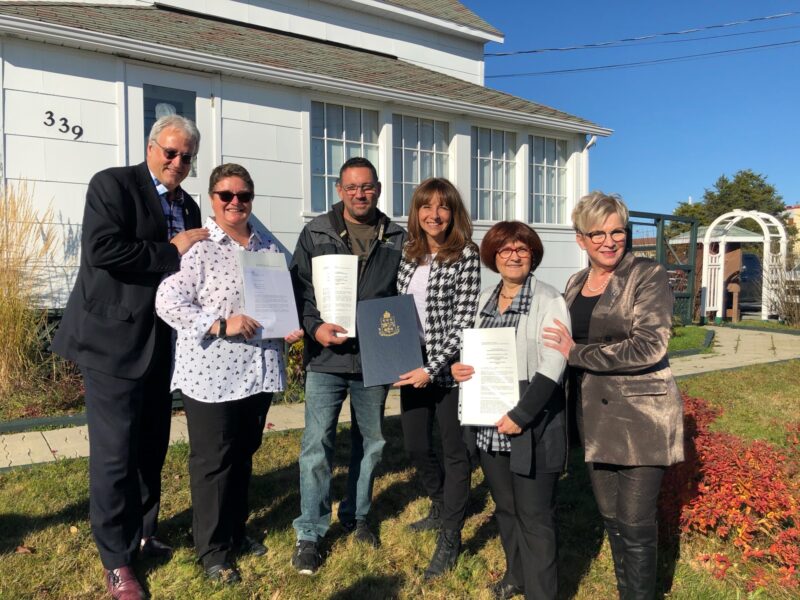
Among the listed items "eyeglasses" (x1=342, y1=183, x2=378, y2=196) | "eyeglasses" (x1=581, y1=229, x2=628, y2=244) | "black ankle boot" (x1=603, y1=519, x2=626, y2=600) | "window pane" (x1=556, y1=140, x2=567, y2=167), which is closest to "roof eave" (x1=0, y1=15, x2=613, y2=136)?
"window pane" (x1=556, y1=140, x2=567, y2=167)

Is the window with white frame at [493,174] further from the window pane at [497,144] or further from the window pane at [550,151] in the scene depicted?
the window pane at [550,151]

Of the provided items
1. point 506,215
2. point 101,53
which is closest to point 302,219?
point 101,53

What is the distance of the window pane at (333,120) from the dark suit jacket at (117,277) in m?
6.55

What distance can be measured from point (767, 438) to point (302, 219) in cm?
615

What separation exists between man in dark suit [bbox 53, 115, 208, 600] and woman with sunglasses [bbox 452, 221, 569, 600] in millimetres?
1470

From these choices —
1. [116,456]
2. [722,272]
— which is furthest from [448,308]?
[722,272]

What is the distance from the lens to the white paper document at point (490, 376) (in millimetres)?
2791

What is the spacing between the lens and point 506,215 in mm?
11523

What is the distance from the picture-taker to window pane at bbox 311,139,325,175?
30.1ft

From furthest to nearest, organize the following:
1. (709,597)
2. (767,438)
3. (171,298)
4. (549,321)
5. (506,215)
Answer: (506,215) < (767,438) < (709,597) < (171,298) < (549,321)

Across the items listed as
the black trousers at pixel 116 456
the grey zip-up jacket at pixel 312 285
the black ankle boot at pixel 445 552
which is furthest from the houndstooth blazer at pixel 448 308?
the black trousers at pixel 116 456

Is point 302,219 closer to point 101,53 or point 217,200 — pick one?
point 101,53

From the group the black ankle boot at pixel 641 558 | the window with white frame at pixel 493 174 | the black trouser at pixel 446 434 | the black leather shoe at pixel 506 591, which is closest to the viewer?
the black ankle boot at pixel 641 558

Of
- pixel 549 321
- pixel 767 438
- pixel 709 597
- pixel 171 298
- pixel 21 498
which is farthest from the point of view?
pixel 767 438
